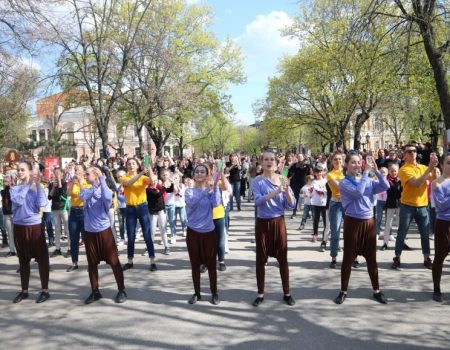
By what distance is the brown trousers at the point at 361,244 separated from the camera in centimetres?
492

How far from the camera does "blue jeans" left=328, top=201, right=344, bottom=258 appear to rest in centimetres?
653

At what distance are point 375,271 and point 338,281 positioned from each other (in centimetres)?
100

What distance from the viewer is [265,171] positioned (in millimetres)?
5074

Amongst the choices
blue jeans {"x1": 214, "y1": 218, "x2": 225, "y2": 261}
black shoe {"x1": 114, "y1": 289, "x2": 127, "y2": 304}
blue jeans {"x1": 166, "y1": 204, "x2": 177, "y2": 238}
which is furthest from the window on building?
black shoe {"x1": 114, "y1": 289, "x2": 127, "y2": 304}

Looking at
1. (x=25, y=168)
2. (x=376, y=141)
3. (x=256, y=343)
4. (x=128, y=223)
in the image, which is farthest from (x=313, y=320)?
(x=376, y=141)

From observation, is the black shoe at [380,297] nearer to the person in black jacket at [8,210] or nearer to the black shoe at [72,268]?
the black shoe at [72,268]

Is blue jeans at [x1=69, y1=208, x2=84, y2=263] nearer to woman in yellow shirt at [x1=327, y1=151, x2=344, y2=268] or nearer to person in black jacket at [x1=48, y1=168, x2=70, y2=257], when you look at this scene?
person in black jacket at [x1=48, y1=168, x2=70, y2=257]

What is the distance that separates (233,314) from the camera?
15.6ft

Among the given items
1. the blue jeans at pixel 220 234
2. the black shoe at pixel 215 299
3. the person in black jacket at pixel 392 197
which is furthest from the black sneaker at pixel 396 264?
the black shoe at pixel 215 299

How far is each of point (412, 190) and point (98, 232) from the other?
188 inches

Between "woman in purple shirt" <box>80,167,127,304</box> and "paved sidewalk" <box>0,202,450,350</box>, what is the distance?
0.37 m

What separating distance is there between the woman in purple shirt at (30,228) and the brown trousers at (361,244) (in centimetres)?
406

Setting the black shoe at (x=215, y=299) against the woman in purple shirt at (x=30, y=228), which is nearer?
the black shoe at (x=215, y=299)

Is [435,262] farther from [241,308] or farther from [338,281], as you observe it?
[241,308]
